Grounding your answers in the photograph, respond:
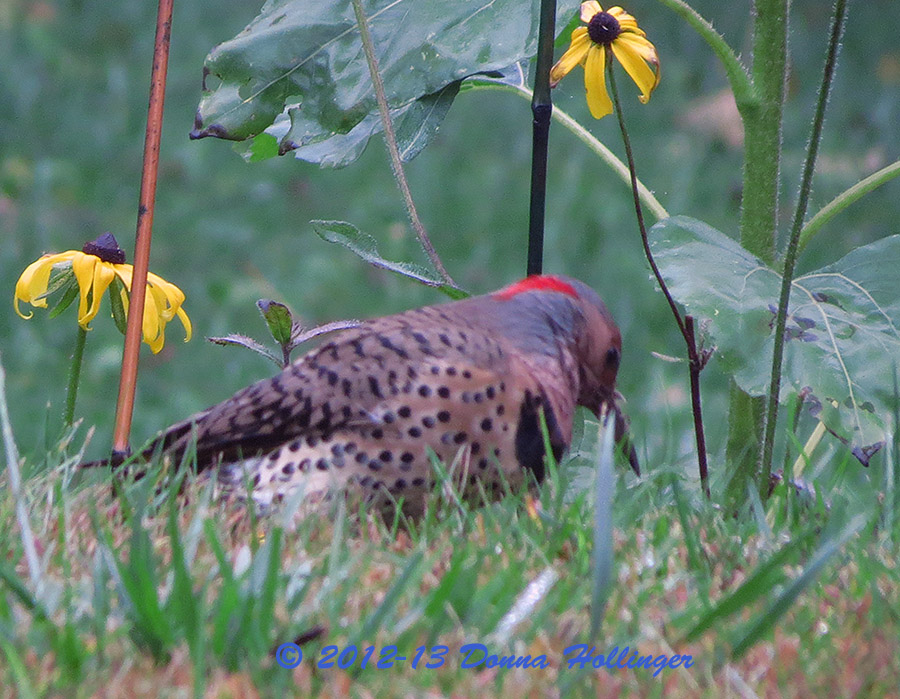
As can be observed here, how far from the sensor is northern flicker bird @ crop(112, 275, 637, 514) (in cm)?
229

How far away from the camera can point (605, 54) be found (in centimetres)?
256

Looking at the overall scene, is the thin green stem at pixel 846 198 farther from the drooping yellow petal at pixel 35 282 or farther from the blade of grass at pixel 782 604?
the drooping yellow petal at pixel 35 282

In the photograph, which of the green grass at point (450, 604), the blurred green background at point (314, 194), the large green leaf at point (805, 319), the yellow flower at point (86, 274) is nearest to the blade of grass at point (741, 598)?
the green grass at point (450, 604)

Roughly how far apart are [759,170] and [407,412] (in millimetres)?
951

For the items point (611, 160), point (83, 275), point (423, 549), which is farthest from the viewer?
point (611, 160)

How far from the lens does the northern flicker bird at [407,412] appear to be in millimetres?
2293

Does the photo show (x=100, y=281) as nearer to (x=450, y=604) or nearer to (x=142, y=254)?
(x=142, y=254)

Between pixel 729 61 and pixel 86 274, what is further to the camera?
pixel 729 61

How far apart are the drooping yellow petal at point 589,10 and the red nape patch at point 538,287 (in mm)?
584

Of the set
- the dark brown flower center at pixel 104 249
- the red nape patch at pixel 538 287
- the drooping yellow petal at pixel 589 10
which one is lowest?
the red nape patch at pixel 538 287

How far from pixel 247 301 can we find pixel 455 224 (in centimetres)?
131

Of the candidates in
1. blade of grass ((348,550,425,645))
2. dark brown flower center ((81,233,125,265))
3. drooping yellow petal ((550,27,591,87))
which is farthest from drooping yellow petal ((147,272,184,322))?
blade of grass ((348,550,425,645))

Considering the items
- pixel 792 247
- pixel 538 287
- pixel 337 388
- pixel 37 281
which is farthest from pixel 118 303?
pixel 792 247

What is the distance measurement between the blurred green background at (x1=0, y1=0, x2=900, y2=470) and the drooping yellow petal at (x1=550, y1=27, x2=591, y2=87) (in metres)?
2.54
